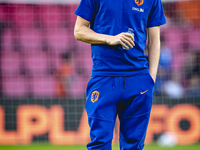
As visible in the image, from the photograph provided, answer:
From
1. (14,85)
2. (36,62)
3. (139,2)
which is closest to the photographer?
(139,2)

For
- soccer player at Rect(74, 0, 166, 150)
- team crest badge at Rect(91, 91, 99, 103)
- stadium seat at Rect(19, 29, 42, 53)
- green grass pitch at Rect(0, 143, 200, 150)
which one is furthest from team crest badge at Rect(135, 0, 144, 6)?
stadium seat at Rect(19, 29, 42, 53)

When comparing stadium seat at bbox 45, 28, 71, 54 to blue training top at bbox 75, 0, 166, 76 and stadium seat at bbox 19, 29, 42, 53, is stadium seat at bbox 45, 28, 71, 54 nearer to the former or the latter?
stadium seat at bbox 19, 29, 42, 53

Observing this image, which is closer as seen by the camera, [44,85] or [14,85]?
[14,85]

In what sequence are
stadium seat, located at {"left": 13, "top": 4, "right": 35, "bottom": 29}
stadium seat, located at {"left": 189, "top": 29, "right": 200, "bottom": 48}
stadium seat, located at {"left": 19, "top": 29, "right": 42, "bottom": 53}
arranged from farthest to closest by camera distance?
stadium seat, located at {"left": 13, "top": 4, "right": 35, "bottom": 29}
stadium seat, located at {"left": 19, "top": 29, "right": 42, "bottom": 53}
stadium seat, located at {"left": 189, "top": 29, "right": 200, "bottom": 48}

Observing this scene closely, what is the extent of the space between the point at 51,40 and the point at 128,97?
24.0ft

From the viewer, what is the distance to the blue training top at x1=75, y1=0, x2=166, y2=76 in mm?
1496

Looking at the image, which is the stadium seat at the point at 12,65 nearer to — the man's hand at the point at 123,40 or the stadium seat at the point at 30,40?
the stadium seat at the point at 30,40

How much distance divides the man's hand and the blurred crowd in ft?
14.6

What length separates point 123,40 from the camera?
1.43 m

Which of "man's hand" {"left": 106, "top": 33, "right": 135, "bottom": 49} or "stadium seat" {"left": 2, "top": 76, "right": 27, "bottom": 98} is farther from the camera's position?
"stadium seat" {"left": 2, "top": 76, "right": 27, "bottom": 98}

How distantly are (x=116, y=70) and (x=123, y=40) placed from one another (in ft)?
0.60

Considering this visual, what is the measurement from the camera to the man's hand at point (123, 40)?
1.44 metres

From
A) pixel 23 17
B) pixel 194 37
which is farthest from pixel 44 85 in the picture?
pixel 194 37

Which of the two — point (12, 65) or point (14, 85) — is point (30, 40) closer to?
point (12, 65)
